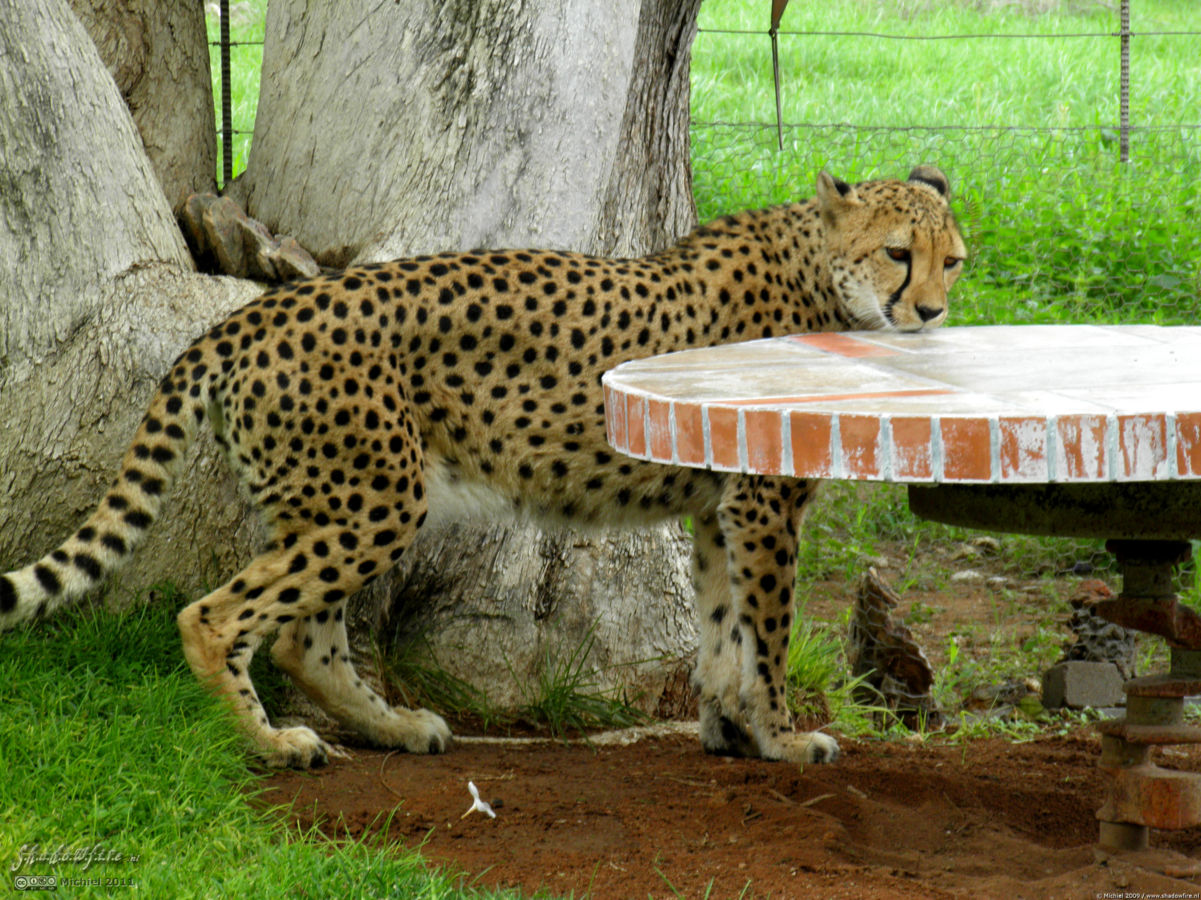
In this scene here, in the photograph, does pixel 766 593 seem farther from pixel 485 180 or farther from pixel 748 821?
pixel 485 180

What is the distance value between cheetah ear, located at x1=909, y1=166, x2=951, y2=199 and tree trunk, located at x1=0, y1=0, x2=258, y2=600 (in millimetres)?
2169

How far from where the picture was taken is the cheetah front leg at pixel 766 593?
3.97m

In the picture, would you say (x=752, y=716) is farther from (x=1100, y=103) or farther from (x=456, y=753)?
(x=1100, y=103)

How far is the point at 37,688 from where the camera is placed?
365 cm

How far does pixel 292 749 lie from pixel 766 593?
133 centimetres

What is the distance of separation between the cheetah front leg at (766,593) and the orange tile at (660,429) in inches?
53.7

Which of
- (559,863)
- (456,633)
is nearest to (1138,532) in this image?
(559,863)

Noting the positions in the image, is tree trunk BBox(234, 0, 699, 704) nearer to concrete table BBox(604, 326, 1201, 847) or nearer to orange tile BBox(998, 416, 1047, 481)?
concrete table BBox(604, 326, 1201, 847)

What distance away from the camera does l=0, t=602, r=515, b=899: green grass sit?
2.88 meters

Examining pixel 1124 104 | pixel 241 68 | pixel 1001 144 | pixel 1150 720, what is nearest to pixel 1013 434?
pixel 1150 720

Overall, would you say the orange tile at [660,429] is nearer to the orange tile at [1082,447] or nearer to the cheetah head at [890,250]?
the orange tile at [1082,447]

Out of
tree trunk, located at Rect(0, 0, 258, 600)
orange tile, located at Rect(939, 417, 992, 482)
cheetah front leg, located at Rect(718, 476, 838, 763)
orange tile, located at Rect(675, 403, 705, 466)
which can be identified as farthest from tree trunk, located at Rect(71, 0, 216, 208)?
orange tile, located at Rect(939, 417, 992, 482)

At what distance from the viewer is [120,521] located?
3693mm

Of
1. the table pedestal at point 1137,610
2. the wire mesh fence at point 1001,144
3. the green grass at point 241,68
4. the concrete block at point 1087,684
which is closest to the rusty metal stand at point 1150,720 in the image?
the table pedestal at point 1137,610
